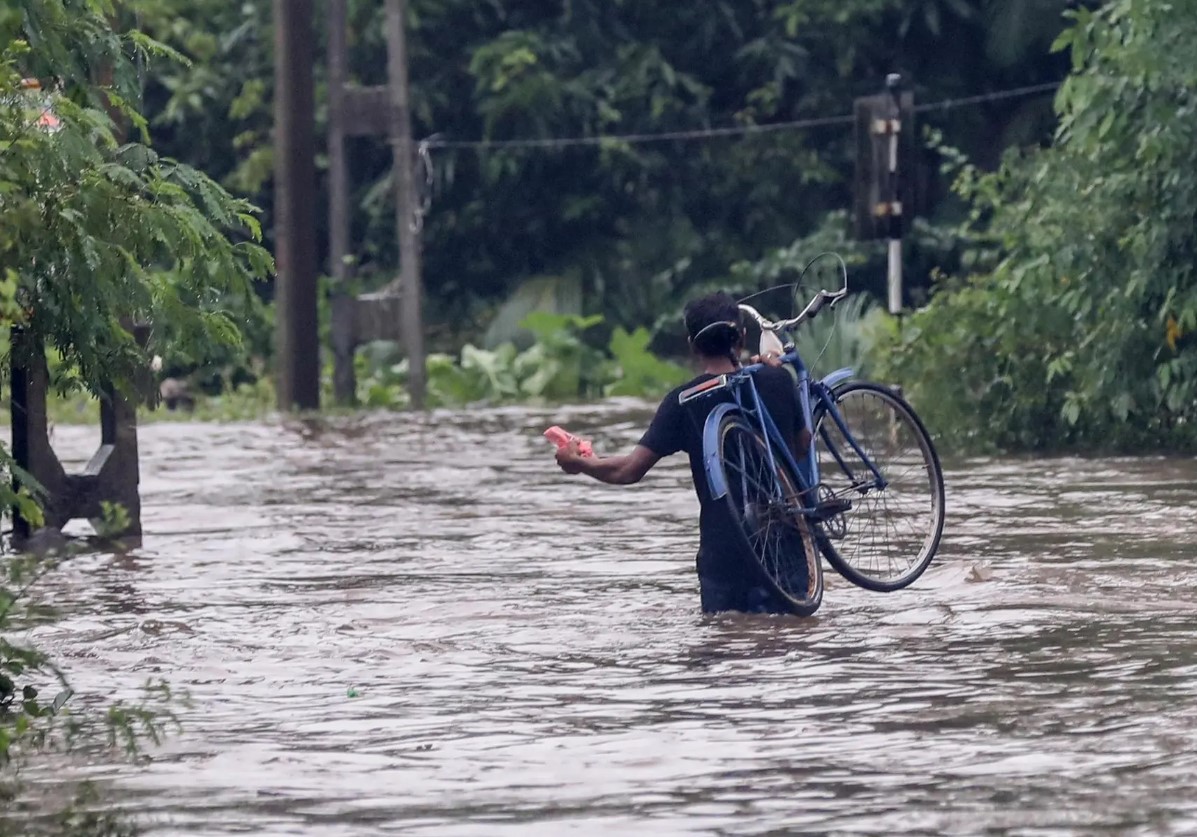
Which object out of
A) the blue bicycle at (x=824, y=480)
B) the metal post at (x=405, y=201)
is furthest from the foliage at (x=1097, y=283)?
the metal post at (x=405, y=201)

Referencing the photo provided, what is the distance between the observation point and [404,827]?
6.30 metres

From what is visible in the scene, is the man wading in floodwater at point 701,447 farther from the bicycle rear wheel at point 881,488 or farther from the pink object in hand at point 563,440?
the bicycle rear wheel at point 881,488

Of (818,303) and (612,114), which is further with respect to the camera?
(612,114)

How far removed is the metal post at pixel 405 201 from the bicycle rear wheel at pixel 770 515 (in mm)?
17763

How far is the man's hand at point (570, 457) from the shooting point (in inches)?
389

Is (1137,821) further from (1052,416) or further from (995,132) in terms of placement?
(995,132)

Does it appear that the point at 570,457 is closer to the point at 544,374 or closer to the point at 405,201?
the point at 544,374

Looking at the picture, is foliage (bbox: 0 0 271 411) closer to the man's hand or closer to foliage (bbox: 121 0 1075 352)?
the man's hand

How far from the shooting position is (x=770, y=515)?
32.7 feet

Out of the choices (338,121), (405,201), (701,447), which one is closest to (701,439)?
(701,447)

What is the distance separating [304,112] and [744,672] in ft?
61.2

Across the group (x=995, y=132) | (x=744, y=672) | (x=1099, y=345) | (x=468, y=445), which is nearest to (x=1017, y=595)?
(x=744, y=672)

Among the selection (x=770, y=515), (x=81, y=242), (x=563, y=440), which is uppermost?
(x=81, y=242)

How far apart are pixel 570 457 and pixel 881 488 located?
139 cm
